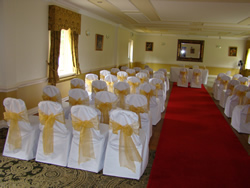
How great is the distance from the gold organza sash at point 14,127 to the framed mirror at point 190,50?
53.3 ft

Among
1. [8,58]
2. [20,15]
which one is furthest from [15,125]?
[20,15]

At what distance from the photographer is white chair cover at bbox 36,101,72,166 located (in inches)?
148

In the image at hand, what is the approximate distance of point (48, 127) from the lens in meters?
3.81

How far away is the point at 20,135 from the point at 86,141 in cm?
118

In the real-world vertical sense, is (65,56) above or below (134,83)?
above

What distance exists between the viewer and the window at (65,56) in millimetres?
8578

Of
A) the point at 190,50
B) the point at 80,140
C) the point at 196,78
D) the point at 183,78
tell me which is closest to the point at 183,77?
the point at 183,78

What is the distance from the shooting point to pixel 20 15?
5945mm

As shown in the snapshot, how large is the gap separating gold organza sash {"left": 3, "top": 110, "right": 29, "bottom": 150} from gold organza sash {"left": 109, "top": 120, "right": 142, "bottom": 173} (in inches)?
57.7

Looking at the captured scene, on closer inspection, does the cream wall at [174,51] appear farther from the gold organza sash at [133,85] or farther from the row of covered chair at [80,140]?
the row of covered chair at [80,140]

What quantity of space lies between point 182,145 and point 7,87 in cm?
410

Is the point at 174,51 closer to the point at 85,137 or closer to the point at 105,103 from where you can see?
the point at 105,103

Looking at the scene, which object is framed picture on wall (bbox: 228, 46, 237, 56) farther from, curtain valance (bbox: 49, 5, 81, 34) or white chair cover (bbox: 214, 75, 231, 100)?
curtain valance (bbox: 49, 5, 81, 34)

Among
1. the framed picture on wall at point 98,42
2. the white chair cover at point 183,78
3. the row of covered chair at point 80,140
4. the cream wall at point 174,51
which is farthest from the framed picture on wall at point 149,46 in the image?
the row of covered chair at point 80,140
